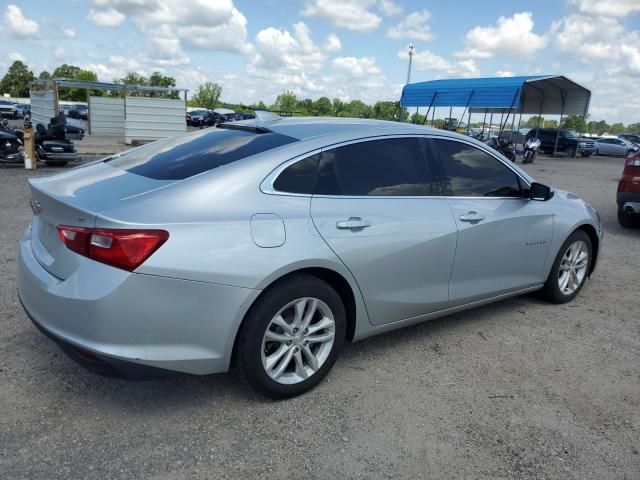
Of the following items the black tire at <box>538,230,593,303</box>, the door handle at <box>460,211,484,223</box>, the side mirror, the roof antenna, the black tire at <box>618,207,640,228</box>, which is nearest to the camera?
the door handle at <box>460,211,484,223</box>

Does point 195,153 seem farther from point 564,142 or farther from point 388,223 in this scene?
point 564,142

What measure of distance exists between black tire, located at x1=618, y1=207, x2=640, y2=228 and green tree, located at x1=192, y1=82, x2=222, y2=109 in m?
85.7

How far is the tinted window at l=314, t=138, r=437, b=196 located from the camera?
10.5ft

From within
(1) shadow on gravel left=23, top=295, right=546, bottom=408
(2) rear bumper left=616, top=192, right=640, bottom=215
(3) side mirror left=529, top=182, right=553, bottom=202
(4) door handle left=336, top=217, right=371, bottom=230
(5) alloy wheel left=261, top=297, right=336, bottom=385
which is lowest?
(1) shadow on gravel left=23, top=295, right=546, bottom=408

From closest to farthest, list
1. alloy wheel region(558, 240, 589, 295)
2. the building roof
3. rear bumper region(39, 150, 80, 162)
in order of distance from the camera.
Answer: alloy wheel region(558, 240, 589, 295), rear bumper region(39, 150, 80, 162), the building roof

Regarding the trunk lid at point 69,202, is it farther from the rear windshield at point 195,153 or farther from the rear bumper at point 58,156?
the rear bumper at point 58,156

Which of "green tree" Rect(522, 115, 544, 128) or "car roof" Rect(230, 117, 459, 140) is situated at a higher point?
"green tree" Rect(522, 115, 544, 128)

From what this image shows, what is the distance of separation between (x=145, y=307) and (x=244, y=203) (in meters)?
0.72

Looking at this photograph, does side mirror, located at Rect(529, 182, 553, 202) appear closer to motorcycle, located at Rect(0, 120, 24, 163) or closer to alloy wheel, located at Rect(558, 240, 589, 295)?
alloy wheel, located at Rect(558, 240, 589, 295)

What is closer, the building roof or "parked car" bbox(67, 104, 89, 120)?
the building roof

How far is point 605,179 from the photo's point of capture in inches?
730

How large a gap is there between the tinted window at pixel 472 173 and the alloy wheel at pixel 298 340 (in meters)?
1.33

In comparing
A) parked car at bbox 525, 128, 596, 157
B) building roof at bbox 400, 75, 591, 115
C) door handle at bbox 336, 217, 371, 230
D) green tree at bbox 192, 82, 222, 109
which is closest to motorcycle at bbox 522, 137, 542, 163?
building roof at bbox 400, 75, 591, 115

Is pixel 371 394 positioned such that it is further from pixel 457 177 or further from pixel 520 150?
pixel 520 150
